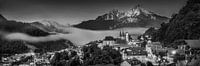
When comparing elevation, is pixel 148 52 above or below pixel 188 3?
below

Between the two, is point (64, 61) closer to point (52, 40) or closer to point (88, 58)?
point (88, 58)

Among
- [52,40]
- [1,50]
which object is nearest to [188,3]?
[1,50]

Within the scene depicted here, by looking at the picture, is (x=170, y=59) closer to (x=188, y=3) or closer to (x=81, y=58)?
(x=81, y=58)

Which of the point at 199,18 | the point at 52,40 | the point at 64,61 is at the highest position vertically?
the point at 199,18

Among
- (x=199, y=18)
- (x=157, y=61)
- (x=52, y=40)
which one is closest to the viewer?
(x=157, y=61)

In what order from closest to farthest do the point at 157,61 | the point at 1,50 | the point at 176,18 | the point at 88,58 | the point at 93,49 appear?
the point at 157,61
the point at 88,58
the point at 93,49
the point at 176,18
the point at 1,50

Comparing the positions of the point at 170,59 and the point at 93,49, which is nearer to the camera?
the point at 170,59

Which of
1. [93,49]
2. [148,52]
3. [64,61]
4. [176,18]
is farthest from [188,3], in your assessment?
[64,61]
